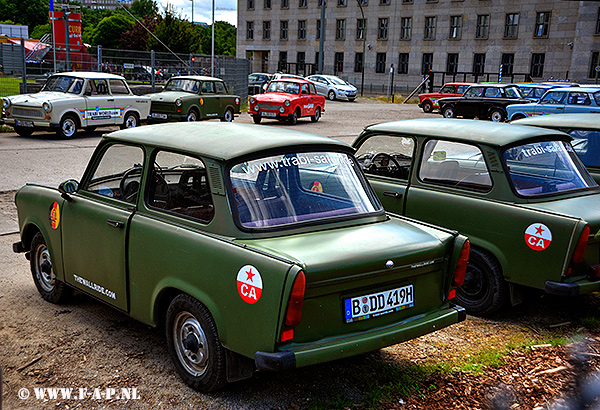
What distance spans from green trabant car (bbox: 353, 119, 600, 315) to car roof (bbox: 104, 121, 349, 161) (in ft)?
5.54

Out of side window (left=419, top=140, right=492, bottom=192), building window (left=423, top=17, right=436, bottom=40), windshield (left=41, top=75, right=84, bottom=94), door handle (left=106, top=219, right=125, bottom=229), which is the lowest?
door handle (left=106, top=219, right=125, bottom=229)

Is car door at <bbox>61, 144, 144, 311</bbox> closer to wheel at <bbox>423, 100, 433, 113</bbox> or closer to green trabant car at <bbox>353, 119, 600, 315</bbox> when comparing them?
green trabant car at <bbox>353, 119, 600, 315</bbox>

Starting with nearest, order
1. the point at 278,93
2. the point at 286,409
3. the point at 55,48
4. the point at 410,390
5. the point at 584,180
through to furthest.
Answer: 1. the point at 286,409
2. the point at 410,390
3. the point at 584,180
4. the point at 55,48
5. the point at 278,93

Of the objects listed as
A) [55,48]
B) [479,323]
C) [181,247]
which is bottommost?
[479,323]

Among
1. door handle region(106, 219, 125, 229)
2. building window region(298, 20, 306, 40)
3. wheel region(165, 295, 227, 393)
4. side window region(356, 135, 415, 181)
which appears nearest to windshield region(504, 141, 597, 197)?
side window region(356, 135, 415, 181)

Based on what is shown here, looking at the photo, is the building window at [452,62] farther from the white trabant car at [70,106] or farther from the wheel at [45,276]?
the wheel at [45,276]

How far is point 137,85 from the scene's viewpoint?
2398cm

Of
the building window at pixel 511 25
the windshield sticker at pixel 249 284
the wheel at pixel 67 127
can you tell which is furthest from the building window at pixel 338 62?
the windshield sticker at pixel 249 284

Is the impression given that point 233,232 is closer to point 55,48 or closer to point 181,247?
point 181,247

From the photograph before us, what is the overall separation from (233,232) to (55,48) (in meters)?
21.2

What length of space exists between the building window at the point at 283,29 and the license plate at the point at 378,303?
68.4 metres

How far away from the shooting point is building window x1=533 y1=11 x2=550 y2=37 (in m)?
52.6

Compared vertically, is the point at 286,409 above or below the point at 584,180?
below

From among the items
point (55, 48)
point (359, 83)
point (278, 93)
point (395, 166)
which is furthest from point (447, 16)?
point (395, 166)
